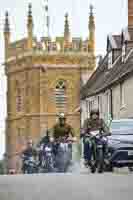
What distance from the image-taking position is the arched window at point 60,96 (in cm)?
11383

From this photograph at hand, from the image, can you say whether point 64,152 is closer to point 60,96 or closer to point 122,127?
point 122,127

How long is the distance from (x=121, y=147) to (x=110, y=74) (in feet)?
100

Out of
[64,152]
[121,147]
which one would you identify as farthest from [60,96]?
[121,147]

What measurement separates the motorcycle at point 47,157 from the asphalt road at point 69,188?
25.8ft

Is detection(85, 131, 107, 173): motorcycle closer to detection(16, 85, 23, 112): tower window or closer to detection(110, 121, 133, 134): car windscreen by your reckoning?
detection(110, 121, 133, 134): car windscreen

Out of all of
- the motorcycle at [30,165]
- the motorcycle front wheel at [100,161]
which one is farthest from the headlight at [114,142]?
the motorcycle at [30,165]

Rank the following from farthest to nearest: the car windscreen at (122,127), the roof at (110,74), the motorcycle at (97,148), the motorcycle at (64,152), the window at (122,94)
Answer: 1. the roof at (110,74)
2. the window at (122,94)
3. the car windscreen at (122,127)
4. the motorcycle at (64,152)
5. the motorcycle at (97,148)

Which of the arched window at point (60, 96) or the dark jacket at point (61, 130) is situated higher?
the dark jacket at point (61, 130)

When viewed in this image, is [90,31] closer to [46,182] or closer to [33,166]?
[33,166]

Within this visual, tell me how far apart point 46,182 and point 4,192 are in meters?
2.33

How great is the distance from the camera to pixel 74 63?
4434 inches

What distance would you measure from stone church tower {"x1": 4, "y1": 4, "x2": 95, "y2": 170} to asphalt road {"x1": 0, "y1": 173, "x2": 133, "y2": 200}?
90741 mm

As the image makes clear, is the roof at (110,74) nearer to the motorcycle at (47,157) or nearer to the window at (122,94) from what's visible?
the window at (122,94)

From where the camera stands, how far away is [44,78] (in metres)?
113
